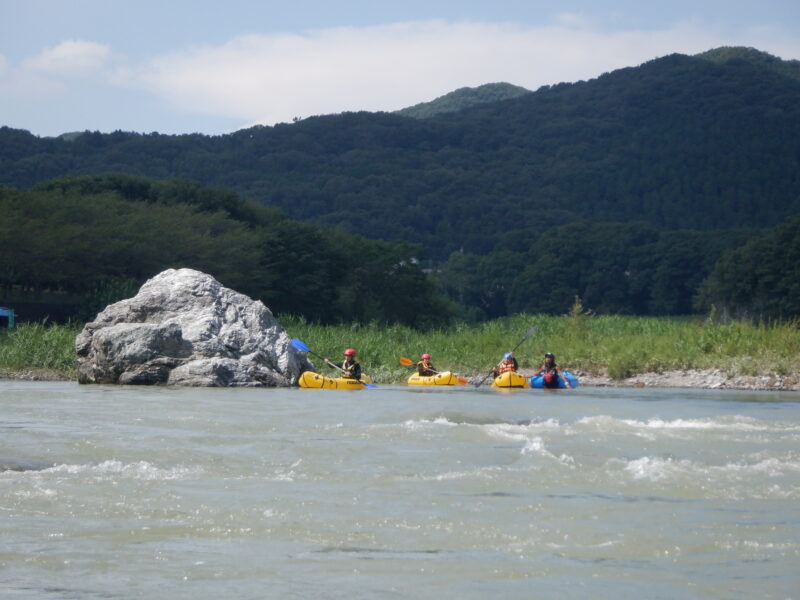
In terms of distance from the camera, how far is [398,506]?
8250 mm

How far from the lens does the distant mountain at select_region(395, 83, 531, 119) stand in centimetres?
18725

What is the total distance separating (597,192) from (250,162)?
3889 cm

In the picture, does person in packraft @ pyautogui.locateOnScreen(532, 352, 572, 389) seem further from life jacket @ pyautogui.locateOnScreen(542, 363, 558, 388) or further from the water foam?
the water foam

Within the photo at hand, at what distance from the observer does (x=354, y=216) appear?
110 metres

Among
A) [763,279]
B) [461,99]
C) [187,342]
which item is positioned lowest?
[187,342]

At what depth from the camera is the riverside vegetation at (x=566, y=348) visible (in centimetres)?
2503

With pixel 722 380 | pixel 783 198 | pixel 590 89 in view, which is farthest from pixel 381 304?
pixel 590 89

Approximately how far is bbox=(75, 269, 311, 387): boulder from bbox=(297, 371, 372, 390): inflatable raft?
2.34 ft

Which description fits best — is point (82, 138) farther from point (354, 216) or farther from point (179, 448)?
point (179, 448)

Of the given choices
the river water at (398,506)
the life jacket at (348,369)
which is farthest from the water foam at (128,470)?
the life jacket at (348,369)

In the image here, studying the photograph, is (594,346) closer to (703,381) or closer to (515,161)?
(703,381)

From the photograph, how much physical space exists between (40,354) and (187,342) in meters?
4.98

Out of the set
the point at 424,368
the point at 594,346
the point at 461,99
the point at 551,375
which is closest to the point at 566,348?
the point at 594,346

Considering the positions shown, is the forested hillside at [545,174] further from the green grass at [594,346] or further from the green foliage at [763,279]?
the green grass at [594,346]
